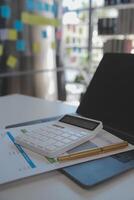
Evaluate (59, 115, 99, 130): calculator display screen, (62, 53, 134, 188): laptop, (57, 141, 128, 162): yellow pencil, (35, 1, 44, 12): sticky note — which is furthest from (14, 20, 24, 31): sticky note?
(57, 141, 128, 162): yellow pencil

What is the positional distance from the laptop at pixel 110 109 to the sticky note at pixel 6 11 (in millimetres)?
1916

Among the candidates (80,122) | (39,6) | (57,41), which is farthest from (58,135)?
(57,41)

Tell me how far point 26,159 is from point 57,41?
9.29 ft

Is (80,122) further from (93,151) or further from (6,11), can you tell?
(6,11)

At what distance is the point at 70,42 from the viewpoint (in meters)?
3.49

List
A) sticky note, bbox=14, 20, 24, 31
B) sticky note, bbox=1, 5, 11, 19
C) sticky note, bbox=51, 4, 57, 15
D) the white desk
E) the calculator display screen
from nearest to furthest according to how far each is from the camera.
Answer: the white desk, the calculator display screen, sticky note, bbox=1, 5, 11, 19, sticky note, bbox=14, 20, 24, 31, sticky note, bbox=51, 4, 57, 15

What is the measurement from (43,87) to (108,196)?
2796 mm

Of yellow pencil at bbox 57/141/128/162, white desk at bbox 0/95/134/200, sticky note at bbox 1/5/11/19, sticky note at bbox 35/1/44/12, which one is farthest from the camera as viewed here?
sticky note at bbox 35/1/44/12

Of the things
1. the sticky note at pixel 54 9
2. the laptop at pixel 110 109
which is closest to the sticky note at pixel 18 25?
the sticky note at pixel 54 9

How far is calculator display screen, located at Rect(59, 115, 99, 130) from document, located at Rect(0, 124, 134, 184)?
0.03m

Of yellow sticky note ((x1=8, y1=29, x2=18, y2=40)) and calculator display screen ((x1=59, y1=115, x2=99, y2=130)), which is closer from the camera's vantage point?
calculator display screen ((x1=59, y1=115, x2=99, y2=130))

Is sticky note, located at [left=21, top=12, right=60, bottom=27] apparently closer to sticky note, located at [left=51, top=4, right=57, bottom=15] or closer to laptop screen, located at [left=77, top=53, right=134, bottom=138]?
sticky note, located at [left=51, top=4, right=57, bottom=15]

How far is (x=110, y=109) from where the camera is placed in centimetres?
81

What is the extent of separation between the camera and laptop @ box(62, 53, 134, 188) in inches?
21.2
